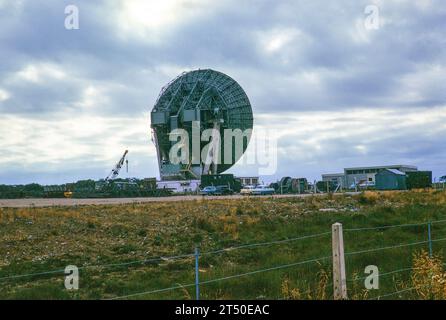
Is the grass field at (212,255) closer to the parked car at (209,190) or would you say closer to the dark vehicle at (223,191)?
the parked car at (209,190)

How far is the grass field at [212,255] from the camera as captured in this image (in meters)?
11.4

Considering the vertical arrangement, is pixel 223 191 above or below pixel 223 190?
below

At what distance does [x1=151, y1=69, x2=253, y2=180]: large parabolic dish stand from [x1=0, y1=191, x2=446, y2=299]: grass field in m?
54.8

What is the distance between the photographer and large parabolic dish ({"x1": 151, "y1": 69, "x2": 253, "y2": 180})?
3184 inches

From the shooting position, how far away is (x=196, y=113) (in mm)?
78750

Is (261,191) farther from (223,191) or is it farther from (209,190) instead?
(209,190)

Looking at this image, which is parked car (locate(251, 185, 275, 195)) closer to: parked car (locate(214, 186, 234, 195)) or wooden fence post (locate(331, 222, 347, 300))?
parked car (locate(214, 186, 234, 195))

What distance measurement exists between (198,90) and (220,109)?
4630 millimetres

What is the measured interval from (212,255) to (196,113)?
63.7 metres

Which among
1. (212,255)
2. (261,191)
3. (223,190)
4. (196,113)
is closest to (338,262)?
(212,255)

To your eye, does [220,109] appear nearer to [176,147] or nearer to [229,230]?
[176,147]

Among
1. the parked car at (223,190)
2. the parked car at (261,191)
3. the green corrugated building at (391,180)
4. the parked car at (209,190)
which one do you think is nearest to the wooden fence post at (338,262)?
the parked car at (261,191)

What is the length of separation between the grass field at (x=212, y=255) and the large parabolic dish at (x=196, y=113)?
2158 inches

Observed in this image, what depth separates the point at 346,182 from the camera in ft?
335
